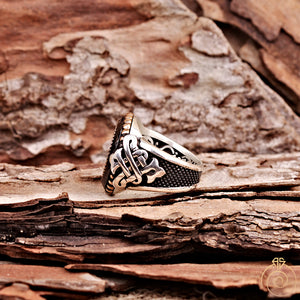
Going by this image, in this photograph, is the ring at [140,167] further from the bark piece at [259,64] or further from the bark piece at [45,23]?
the bark piece at [259,64]

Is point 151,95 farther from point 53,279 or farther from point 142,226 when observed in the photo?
point 53,279

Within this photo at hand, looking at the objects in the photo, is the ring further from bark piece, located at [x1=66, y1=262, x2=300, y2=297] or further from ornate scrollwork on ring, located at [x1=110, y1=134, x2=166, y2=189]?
bark piece, located at [x1=66, y1=262, x2=300, y2=297]

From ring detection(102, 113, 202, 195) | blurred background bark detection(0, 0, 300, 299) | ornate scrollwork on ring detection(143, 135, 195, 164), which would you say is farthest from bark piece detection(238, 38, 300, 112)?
ring detection(102, 113, 202, 195)

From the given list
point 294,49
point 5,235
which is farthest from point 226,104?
point 5,235

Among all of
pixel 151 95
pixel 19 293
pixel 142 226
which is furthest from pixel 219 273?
pixel 151 95

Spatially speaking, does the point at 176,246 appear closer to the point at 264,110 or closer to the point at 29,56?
the point at 264,110

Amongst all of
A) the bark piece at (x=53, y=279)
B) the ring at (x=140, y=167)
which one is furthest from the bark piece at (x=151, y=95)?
the bark piece at (x=53, y=279)
